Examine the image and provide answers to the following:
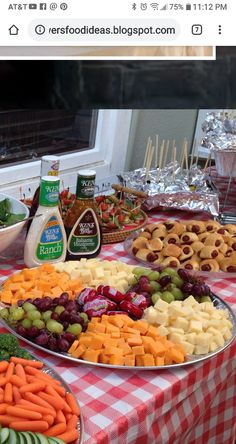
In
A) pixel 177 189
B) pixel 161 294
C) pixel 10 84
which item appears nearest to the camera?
pixel 10 84

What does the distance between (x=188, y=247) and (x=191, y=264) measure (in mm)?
72

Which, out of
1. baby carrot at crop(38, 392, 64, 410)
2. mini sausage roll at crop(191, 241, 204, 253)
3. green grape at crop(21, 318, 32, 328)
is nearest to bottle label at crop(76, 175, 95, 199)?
mini sausage roll at crop(191, 241, 204, 253)

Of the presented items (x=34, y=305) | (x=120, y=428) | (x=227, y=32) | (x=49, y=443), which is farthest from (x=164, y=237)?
(x=227, y=32)

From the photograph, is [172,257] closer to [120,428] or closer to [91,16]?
[120,428]

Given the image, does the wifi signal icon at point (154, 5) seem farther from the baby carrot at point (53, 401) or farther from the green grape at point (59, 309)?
the green grape at point (59, 309)

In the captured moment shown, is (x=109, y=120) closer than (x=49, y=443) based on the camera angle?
→ No

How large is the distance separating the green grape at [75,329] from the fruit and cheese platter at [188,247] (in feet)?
1.43

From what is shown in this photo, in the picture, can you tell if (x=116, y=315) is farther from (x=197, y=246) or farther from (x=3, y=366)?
(x=197, y=246)

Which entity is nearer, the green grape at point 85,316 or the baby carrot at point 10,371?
the baby carrot at point 10,371

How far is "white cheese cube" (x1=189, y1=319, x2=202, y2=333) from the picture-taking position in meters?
0.96

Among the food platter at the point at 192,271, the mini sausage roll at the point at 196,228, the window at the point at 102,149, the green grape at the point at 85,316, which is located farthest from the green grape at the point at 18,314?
the window at the point at 102,149

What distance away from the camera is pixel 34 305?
99 centimetres

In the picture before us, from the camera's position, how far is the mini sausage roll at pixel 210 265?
4.31 feet

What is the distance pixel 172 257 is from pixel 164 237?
0.12 meters
